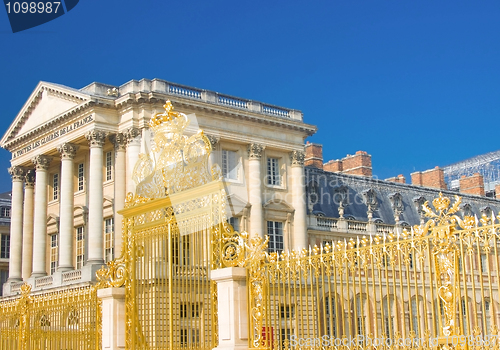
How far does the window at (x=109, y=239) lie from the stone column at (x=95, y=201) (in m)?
0.75

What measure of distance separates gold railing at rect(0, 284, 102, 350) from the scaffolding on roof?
179 ft

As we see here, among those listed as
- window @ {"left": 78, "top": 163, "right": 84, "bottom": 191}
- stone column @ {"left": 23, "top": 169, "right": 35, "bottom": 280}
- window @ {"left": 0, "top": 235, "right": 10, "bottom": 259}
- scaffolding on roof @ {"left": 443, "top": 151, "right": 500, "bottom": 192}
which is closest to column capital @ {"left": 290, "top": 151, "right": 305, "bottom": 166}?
window @ {"left": 78, "top": 163, "right": 84, "bottom": 191}

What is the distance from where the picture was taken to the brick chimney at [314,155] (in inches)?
1893

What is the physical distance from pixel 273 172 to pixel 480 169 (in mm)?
35828

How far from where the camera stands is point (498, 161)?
2633 inches

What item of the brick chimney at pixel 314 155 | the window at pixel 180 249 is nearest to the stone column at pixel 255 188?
the brick chimney at pixel 314 155

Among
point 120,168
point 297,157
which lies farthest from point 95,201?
point 297,157

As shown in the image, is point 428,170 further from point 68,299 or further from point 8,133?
point 68,299

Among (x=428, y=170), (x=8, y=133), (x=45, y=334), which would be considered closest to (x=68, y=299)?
(x=45, y=334)

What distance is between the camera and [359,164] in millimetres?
51906

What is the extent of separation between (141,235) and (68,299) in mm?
2809

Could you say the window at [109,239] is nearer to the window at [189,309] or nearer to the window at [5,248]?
the window at [5,248]

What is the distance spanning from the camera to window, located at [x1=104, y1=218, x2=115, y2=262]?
34.3 m

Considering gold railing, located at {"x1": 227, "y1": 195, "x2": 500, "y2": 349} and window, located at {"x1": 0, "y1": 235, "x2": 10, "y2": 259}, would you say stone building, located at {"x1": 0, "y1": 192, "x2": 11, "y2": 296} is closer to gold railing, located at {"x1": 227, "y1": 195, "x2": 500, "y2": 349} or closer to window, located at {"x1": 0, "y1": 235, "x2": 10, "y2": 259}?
window, located at {"x1": 0, "y1": 235, "x2": 10, "y2": 259}
